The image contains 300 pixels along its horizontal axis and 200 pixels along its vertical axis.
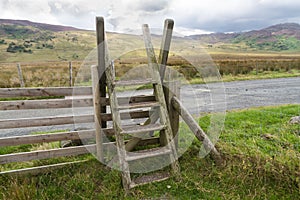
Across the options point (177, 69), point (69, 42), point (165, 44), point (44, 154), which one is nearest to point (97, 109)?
point (44, 154)

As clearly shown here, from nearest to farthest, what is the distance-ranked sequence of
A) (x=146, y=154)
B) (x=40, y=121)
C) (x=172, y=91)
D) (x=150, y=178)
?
1. (x=146, y=154)
2. (x=150, y=178)
3. (x=40, y=121)
4. (x=172, y=91)

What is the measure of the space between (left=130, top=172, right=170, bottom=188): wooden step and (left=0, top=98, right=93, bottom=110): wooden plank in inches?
66.1

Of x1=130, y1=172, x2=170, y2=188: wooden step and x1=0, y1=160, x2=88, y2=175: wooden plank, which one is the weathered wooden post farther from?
x1=130, y1=172, x2=170, y2=188: wooden step

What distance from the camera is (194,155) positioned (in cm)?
458

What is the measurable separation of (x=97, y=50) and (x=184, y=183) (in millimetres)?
2724

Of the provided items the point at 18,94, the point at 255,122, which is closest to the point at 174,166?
the point at 18,94

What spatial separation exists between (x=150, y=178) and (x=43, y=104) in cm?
233

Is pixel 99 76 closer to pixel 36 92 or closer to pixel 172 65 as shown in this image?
pixel 36 92

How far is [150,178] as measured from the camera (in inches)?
151

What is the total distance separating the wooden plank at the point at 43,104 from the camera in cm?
399

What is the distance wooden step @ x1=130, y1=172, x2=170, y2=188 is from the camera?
3665 mm

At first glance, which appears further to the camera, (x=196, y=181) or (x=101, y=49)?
(x=101, y=49)

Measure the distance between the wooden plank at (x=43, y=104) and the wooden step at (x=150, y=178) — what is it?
1.68 meters

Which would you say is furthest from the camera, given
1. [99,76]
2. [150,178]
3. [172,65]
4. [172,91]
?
[172,65]
